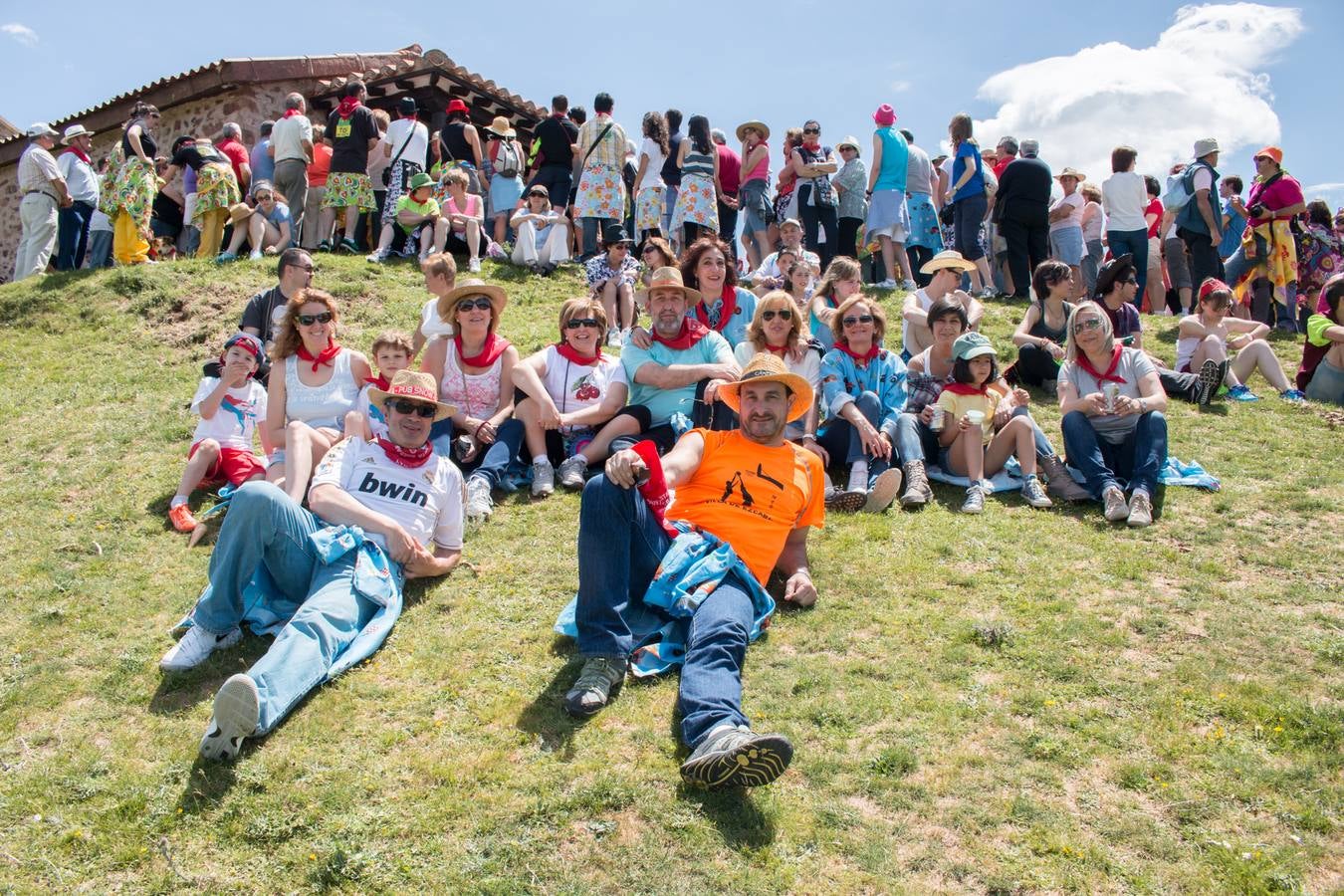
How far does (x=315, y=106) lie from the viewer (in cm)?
1703

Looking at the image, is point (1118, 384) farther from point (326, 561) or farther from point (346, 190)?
point (346, 190)

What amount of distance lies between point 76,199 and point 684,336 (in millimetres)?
10860

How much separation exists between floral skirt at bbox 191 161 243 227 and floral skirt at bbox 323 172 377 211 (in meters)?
1.22

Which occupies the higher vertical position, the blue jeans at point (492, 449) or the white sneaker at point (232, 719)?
the blue jeans at point (492, 449)

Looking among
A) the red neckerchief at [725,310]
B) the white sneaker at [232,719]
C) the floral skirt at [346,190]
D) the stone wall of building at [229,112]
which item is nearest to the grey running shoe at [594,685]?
the white sneaker at [232,719]

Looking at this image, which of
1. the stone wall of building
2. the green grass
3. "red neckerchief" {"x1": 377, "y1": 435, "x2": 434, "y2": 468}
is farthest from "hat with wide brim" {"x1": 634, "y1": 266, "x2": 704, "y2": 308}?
the stone wall of building

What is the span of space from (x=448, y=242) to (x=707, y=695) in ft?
36.2

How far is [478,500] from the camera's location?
6707mm

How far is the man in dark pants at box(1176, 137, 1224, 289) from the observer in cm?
1234

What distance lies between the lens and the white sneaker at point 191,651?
189 inches

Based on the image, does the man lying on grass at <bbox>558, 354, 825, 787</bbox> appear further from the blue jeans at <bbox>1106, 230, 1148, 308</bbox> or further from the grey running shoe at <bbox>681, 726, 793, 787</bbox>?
the blue jeans at <bbox>1106, 230, 1148, 308</bbox>

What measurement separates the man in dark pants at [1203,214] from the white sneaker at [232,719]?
12539 millimetres

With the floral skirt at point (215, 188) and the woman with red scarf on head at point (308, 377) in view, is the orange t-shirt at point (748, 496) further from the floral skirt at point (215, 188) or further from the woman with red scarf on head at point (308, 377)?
the floral skirt at point (215, 188)

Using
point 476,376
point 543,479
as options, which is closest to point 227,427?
point 476,376
